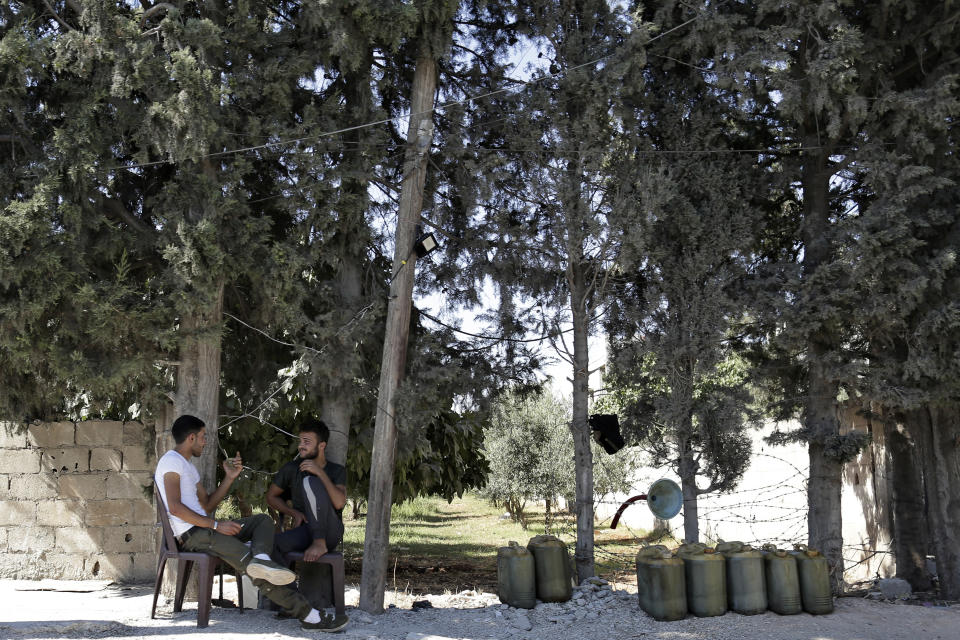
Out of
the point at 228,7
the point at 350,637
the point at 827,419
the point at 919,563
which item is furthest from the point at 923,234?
the point at 228,7

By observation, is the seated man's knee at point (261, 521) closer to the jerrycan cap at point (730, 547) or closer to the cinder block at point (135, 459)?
the jerrycan cap at point (730, 547)

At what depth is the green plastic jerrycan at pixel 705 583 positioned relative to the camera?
22.9 ft

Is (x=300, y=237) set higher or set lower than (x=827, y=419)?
higher

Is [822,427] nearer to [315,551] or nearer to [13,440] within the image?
[315,551]

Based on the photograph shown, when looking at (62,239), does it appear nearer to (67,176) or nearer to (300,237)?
(67,176)

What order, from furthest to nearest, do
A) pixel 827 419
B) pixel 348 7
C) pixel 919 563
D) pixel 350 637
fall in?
pixel 919 563
pixel 827 419
pixel 348 7
pixel 350 637

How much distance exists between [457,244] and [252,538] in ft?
13.8

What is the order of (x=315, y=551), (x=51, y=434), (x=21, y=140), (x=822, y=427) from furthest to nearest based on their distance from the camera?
(x=51, y=434)
(x=822, y=427)
(x=21, y=140)
(x=315, y=551)

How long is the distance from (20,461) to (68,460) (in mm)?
718

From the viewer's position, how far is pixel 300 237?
25.5 feet

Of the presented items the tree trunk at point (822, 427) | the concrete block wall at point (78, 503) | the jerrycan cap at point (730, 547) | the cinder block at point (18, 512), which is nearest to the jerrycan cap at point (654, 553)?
the jerrycan cap at point (730, 547)

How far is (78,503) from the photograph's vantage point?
9906 mm

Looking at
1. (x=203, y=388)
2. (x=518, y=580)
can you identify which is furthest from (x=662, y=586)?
(x=203, y=388)

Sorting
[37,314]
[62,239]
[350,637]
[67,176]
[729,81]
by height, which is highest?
[729,81]
